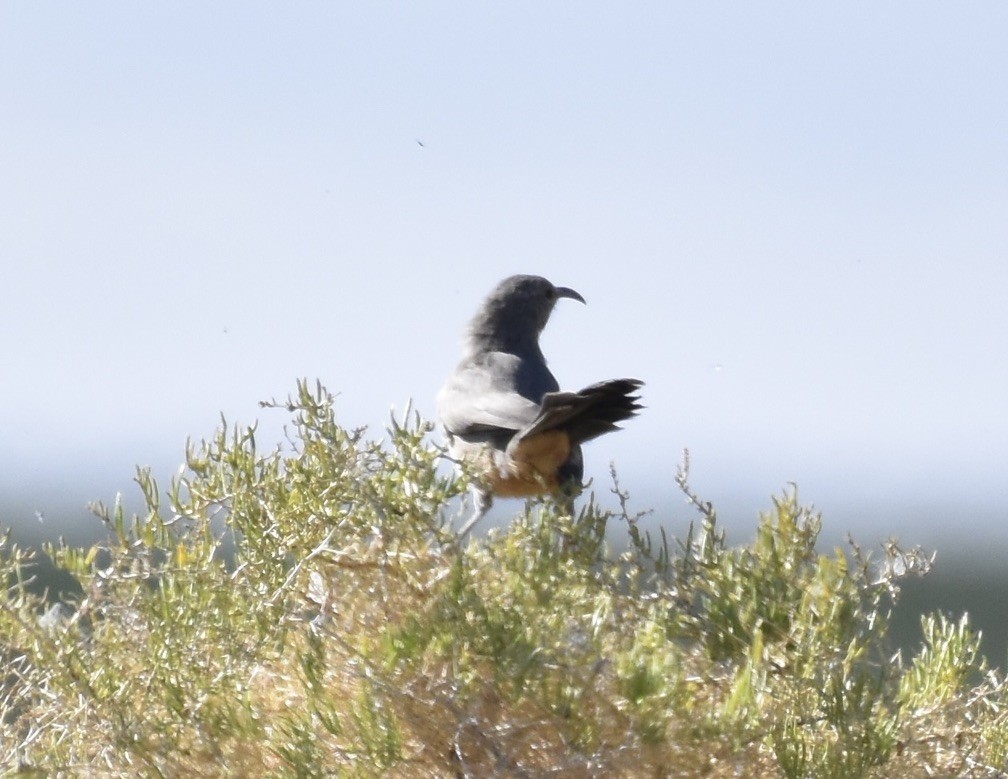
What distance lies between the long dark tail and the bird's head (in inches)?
94.0

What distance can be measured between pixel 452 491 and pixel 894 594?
86 cm

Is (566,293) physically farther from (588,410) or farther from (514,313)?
(588,410)

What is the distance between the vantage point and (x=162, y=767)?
234 centimetres

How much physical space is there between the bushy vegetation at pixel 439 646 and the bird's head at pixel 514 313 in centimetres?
445

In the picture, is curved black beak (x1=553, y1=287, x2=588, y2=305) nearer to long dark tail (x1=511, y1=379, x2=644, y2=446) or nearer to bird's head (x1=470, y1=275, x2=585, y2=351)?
bird's head (x1=470, y1=275, x2=585, y2=351)

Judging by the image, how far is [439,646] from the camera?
7.21ft

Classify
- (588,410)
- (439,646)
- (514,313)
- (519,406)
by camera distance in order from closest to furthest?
(439,646) < (588,410) < (519,406) < (514,313)

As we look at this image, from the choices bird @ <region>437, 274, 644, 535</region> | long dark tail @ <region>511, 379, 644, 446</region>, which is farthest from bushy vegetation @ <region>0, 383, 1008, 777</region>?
long dark tail @ <region>511, 379, 644, 446</region>

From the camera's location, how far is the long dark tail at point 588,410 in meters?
4.06

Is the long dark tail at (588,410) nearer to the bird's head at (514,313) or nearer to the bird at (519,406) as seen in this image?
the bird at (519,406)

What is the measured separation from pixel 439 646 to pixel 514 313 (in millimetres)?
5193

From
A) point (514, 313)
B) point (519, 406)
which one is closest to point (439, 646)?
point (519, 406)

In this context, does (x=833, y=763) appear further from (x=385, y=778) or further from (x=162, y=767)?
(x=162, y=767)

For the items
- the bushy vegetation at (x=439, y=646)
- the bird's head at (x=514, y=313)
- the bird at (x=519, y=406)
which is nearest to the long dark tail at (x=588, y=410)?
the bird at (x=519, y=406)
